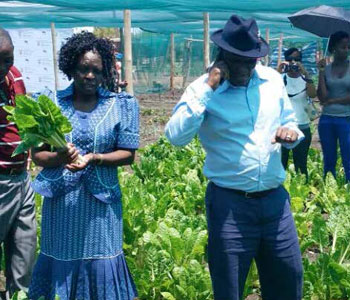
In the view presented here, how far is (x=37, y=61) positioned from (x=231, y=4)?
15524 millimetres

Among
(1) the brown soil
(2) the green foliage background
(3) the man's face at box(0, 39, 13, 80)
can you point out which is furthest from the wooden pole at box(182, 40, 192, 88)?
(3) the man's face at box(0, 39, 13, 80)

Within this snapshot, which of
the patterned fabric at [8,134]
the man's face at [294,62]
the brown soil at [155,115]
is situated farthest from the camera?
the brown soil at [155,115]

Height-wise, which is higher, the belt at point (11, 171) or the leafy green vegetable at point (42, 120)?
the leafy green vegetable at point (42, 120)

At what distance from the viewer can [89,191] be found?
130 inches

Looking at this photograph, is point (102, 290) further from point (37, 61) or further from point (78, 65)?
point (37, 61)

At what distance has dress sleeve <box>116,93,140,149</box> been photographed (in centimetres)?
333

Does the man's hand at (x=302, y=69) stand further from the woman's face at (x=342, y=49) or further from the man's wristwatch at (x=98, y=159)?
the man's wristwatch at (x=98, y=159)

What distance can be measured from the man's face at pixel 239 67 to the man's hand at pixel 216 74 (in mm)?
47

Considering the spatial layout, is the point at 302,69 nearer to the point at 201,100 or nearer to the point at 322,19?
the point at 322,19

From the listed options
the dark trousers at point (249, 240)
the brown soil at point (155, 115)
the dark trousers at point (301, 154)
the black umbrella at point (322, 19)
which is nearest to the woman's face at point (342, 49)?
the dark trousers at point (301, 154)

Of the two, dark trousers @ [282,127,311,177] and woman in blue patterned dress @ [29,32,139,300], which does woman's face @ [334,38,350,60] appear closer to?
dark trousers @ [282,127,311,177]

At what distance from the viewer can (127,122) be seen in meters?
3.34

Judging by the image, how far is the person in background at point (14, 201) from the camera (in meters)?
3.74

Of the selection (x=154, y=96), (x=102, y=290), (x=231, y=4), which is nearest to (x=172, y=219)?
(x=102, y=290)
